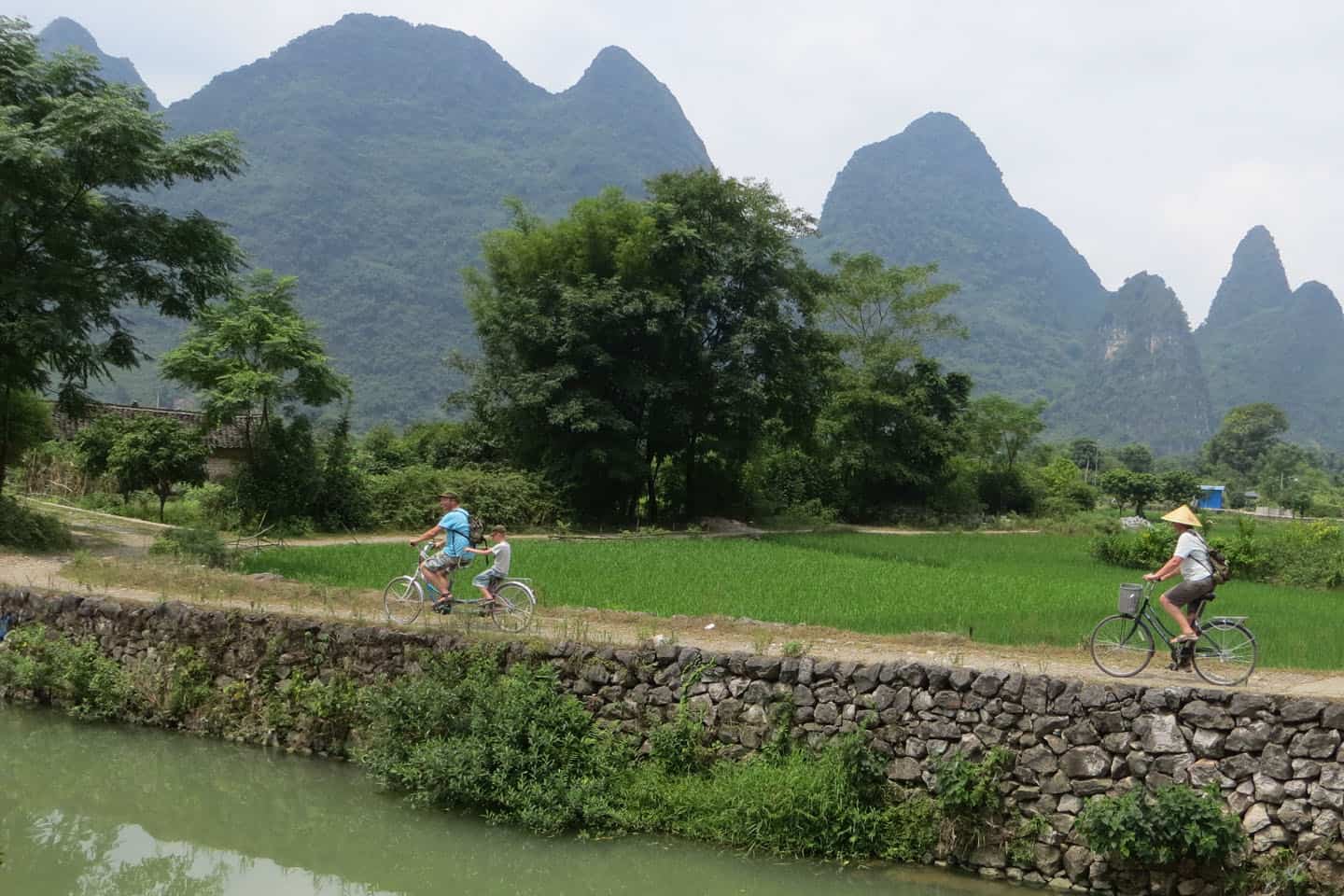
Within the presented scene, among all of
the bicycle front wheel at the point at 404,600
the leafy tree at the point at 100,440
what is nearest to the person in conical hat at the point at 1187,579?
the bicycle front wheel at the point at 404,600

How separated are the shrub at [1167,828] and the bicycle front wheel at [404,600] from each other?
6811 mm

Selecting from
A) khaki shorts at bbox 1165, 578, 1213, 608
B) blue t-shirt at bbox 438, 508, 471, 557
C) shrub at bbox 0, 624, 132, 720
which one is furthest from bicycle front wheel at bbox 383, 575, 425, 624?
khaki shorts at bbox 1165, 578, 1213, 608

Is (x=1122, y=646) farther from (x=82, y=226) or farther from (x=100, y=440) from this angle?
(x=100, y=440)

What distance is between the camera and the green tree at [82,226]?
647 inches

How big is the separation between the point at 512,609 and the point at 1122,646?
575 centimetres

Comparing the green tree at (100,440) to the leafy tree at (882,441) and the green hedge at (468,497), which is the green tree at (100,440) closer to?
the green hedge at (468,497)

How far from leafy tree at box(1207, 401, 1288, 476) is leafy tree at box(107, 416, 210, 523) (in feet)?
265

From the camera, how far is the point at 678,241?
94.5ft

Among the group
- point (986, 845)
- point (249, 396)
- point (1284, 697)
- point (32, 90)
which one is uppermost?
point (32, 90)

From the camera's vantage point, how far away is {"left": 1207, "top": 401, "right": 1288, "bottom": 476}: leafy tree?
8575 cm

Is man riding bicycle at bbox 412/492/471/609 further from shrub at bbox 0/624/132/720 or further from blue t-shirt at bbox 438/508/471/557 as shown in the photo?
shrub at bbox 0/624/132/720

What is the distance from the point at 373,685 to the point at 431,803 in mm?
1475

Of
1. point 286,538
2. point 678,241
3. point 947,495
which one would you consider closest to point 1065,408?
point 947,495

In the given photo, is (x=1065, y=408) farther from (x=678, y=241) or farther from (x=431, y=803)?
(x=431, y=803)
